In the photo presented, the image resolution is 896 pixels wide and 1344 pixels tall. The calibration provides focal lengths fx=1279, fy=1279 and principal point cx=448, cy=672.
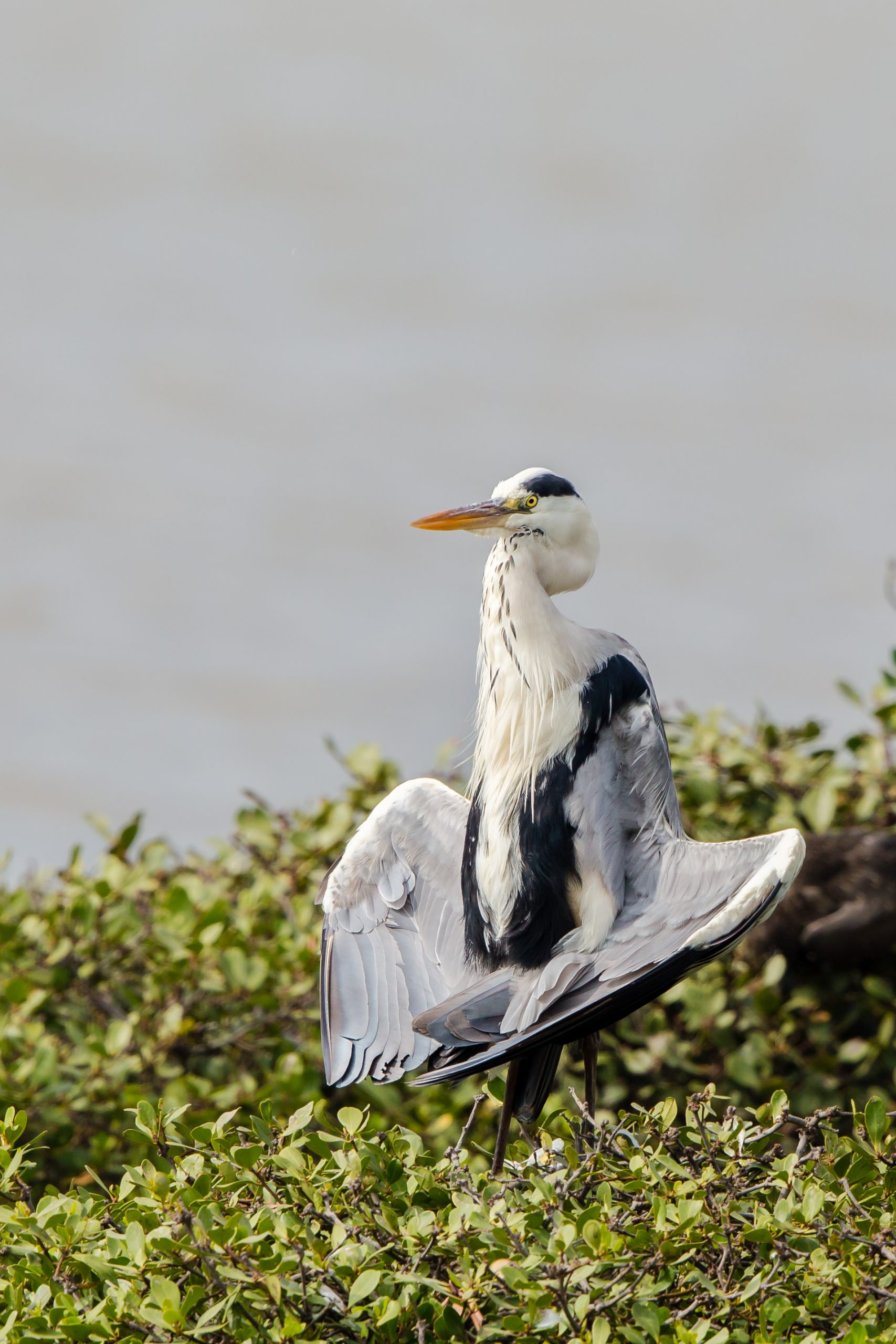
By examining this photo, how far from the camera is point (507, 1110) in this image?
8.16ft

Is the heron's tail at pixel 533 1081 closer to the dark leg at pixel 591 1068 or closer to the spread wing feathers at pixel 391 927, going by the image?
the dark leg at pixel 591 1068

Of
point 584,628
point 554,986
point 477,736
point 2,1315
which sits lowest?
point 2,1315

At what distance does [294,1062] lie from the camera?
3.85m

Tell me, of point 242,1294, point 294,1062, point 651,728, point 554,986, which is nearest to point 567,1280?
point 242,1294

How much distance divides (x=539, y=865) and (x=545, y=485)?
770 mm

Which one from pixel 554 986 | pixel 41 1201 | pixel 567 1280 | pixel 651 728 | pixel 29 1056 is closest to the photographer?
pixel 567 1280

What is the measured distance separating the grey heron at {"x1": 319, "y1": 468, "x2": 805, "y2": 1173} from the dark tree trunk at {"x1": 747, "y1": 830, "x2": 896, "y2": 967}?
1730 mm

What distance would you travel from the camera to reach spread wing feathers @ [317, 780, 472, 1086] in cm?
263

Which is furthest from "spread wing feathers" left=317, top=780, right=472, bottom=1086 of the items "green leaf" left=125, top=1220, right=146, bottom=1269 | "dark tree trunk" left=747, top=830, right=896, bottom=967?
"dark tree trunk" left=747, top=830, right=896, bottom=967

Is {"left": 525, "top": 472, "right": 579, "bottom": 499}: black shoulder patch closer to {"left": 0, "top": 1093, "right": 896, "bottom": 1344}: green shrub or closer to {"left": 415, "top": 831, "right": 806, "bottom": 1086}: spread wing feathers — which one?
{"left": 415, "top": 831, "right": 806, "bottom": 1086}: spread wing feathers

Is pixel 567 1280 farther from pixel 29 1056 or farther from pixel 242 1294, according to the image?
pixel 29 1056

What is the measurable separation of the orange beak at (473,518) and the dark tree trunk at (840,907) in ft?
6.62

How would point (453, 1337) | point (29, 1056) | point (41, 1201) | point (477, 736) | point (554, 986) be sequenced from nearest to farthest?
1. point (453, 1337)
2. point (41, 1201)
3. point (554, 986)
4. point (477, 736)
5. point (29, 1056)

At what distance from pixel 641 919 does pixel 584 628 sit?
649 millimetres
